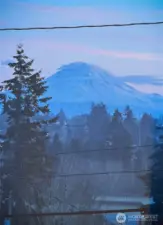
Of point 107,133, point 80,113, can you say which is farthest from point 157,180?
point 80,113

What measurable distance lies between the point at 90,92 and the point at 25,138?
605 mm

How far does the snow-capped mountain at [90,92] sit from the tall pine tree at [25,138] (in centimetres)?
12

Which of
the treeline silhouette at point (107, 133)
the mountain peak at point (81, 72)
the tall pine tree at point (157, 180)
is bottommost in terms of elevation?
the tall pine tree at point (157, 180)

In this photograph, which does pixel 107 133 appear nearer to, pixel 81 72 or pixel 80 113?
pixel 80 113

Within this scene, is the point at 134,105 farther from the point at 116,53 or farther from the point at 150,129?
the point at 116,53

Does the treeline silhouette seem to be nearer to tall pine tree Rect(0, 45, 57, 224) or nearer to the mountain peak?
tall pine tree Rect(0, 45, 57, 224)

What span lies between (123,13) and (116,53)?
0.31 metres

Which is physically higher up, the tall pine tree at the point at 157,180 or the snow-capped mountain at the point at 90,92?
the snow-capped mountain at the point at 90,92

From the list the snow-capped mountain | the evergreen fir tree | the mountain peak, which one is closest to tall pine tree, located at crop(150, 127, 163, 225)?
the evergreen fir tree

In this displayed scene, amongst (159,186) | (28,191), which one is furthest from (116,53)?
(28,191)

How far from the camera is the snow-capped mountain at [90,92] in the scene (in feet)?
6.75

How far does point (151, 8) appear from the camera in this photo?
6.97 feet

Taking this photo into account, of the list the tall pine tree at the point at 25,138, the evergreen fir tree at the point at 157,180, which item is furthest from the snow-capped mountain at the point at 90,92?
the evergreen fir tree at the point at 157,180

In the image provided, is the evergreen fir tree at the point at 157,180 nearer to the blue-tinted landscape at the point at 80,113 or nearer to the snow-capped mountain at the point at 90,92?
the blue-tinted landscape at the point at 80,113
